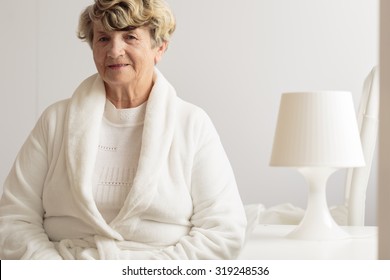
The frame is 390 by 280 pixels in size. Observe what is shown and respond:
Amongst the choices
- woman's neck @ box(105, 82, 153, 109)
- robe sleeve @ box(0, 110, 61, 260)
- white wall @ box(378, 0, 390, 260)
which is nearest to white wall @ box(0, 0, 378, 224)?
woman's neck @ box(105, 82, 153, 109)

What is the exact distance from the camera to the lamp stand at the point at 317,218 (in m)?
2.04

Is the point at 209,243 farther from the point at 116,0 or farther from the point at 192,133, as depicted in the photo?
the point at 116,0

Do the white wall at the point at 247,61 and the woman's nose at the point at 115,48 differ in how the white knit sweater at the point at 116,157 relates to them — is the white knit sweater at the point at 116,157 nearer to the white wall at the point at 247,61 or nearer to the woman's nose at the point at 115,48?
the woman's nose at the point at 115,48

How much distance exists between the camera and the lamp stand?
2.04 m

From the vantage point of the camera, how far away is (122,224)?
1.40 metres

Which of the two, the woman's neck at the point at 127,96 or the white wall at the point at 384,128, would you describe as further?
the woman's neck at the point at 127,96

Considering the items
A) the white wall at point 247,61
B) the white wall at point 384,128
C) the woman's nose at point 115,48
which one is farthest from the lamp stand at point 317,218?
the white wall at point 384,128

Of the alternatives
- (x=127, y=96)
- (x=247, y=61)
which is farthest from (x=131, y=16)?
(x=247, y=61)

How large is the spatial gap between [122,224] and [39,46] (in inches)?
87.7

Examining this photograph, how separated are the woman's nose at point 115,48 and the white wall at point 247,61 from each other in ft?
6.20

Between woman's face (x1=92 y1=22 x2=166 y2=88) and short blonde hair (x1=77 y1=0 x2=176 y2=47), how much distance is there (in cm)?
2

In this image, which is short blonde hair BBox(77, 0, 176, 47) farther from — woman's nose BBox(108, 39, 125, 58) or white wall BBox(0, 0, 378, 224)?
white wall BBox(0, 0, 378, 224)

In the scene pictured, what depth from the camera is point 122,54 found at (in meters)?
1.47
